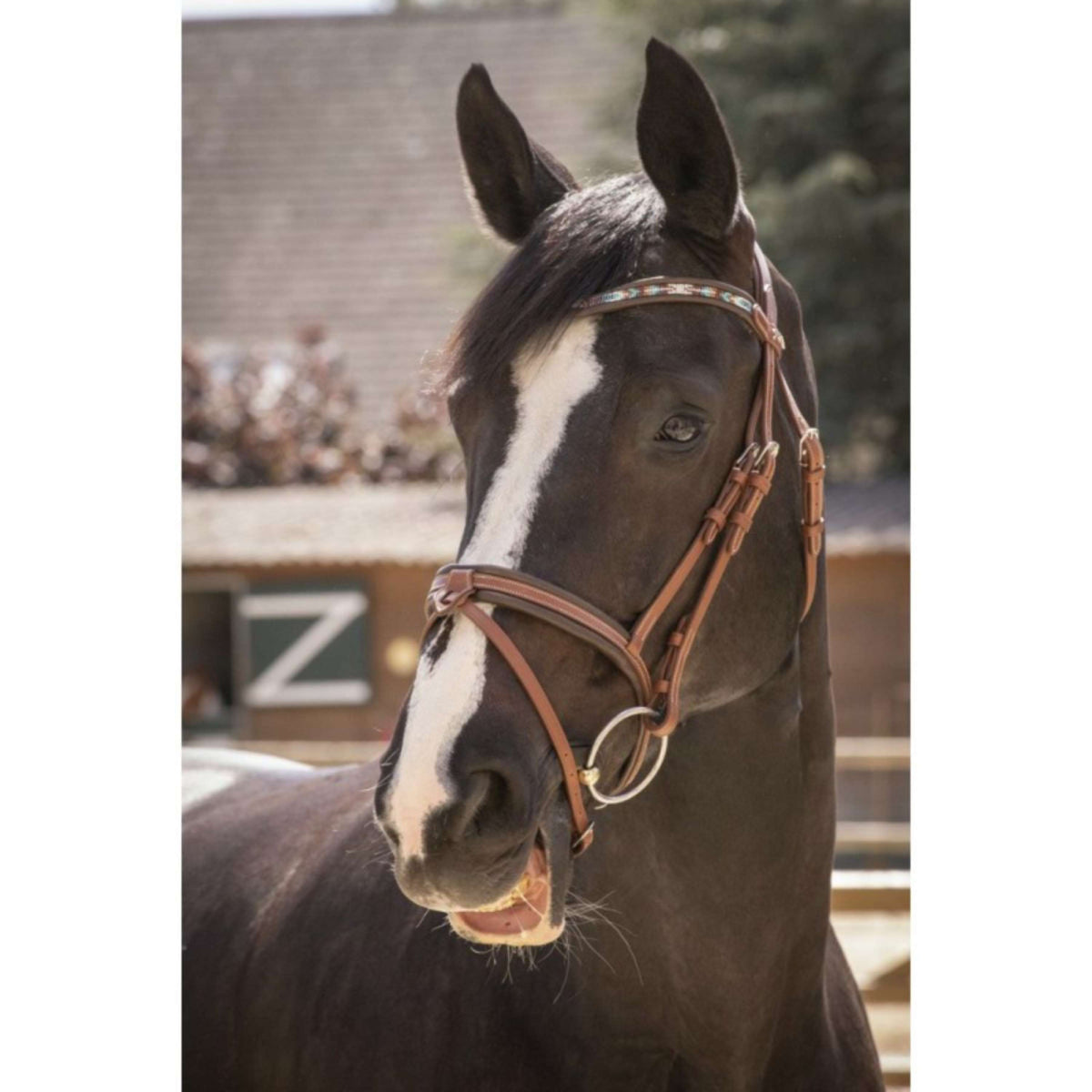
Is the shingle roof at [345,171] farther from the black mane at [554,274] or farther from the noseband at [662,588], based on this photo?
the noseband at [662,588]

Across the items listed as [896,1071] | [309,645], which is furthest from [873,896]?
[309,645]

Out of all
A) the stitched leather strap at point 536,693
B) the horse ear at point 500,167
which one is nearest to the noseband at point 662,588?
the stitched leather strap at point 536,693

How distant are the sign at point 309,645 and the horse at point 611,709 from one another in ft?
31.5

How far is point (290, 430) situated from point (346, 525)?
1.33 meters

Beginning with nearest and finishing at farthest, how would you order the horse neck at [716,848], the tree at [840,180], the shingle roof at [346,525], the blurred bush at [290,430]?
1. the horse neck at [716,848]
2. the tree at [840,180]
3. the shingle roof at [346,525]
4. the blurred bush at [290,430]

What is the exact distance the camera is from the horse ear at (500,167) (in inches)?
81.6
